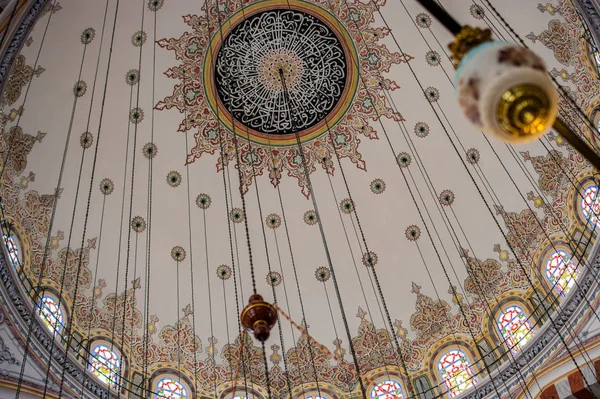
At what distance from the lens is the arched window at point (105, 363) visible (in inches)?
312

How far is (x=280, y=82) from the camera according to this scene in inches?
397

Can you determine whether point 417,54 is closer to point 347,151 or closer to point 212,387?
point 347,151

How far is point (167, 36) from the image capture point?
938cm

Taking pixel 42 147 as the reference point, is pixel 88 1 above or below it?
above

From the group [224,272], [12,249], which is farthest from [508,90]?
[224,272]

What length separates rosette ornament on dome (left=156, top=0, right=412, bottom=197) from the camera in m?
9.52

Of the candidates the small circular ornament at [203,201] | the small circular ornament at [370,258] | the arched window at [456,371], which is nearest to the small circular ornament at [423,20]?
the small circular ornament at [370,258]

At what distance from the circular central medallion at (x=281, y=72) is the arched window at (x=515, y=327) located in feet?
13.7

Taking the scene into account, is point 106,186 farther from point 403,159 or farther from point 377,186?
point 403,159

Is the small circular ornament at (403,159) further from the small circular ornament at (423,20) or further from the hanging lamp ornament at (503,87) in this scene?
the hanging lamp ornament at (503,87)

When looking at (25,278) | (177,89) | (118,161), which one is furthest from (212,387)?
(177,89)

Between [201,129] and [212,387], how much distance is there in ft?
13.5

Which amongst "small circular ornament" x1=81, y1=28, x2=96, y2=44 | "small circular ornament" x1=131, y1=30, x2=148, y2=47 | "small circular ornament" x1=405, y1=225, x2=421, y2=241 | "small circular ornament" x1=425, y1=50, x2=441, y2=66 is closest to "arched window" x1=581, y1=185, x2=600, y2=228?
"small circular ornament" x1=405, y1=225, x2=421, y2=241

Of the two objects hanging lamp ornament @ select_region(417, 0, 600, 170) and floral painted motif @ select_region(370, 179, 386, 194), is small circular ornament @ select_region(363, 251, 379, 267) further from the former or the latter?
hanging lamp ornament @ select_region(417, 0, 600, 170)
